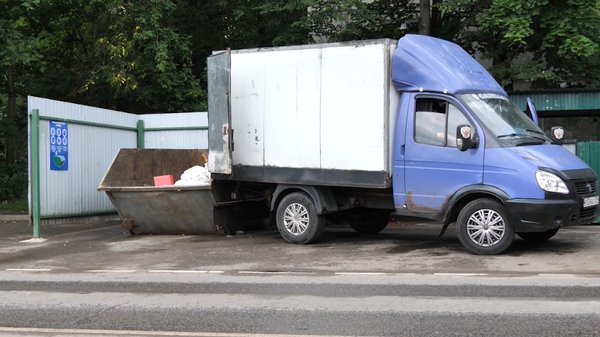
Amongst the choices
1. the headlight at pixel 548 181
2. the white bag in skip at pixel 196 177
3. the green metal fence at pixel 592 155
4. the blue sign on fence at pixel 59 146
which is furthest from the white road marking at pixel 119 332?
the green metal fence at pixel 592 155

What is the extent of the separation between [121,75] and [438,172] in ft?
33.9

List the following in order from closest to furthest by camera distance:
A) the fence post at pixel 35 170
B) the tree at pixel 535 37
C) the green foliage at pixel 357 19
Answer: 1. the fence post at pixel 35 170
2. the tree at pixel 535 37
3. the green foliage at pixel 357 19

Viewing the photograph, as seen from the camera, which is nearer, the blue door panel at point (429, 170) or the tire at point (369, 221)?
the blue door panel at point (429, 170)

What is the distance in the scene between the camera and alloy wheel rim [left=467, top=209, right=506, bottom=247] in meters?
8.90

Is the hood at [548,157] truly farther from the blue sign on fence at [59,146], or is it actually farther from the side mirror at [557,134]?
the blue sign on fence at [59,146]

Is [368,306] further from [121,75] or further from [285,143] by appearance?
[121,75]

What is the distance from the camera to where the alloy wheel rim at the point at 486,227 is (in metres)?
8.90

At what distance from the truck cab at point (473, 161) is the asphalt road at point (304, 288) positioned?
0.59 m

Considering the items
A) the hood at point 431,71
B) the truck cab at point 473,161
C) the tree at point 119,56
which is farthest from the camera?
the tree at point 119,56

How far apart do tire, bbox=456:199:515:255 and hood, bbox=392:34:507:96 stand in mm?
1822

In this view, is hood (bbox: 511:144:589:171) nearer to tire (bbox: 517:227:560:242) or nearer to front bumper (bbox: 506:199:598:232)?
front bumper (bbox: 506:199:598:232)

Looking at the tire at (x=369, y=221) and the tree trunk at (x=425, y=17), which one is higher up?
the tree trunk at (x=425, y=17)

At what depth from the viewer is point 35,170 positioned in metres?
12.4

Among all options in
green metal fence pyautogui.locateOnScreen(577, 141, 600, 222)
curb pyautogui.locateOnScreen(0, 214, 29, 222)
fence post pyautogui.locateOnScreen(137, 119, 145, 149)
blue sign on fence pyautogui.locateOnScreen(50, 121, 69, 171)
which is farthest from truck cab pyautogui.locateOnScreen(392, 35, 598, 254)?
curb pyautogui.locateOnScreen(0, 214, 29, 222)
